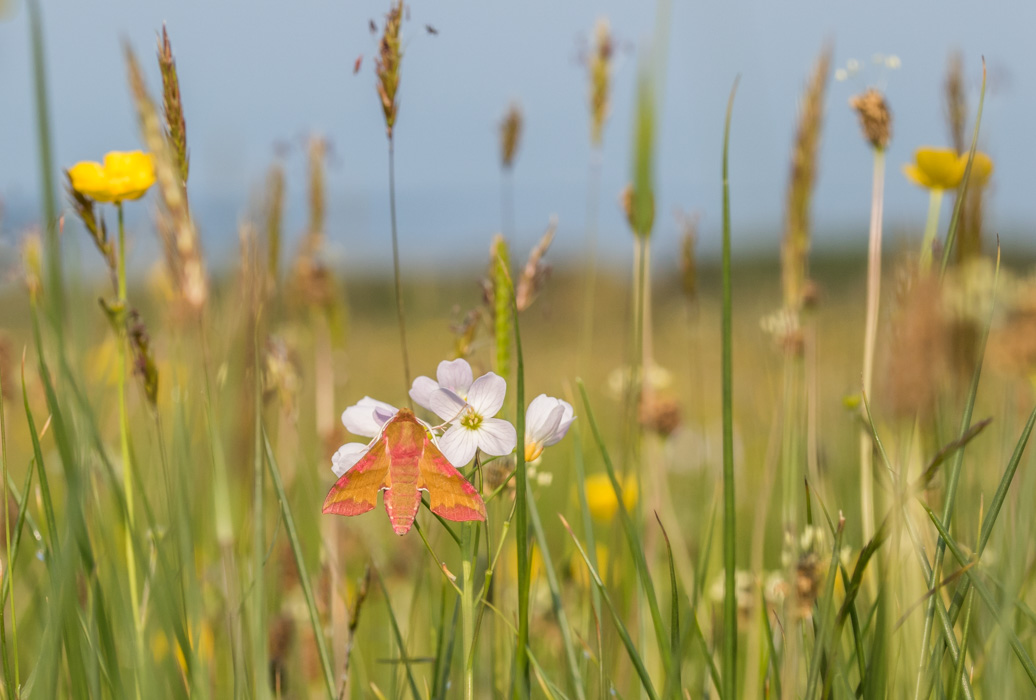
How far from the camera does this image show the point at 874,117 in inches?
41.9

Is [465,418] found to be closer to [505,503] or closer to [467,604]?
[467,604]

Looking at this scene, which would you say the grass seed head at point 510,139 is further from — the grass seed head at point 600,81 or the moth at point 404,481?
the moth at point 404,481

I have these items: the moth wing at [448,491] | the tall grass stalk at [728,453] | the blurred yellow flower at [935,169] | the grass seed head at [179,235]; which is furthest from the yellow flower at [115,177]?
the blurred yellow flower at [935,169]

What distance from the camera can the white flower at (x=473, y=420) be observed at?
0.63 m

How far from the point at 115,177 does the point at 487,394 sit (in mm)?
541

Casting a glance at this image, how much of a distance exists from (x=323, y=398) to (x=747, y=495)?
1903 mm

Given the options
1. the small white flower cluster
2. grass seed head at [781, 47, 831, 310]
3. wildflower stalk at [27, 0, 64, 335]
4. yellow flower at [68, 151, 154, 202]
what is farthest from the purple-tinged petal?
grass seed head at [781, 47, 831, 310]

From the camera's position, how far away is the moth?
0.58 m

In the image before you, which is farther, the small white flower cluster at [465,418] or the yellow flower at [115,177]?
the yellow flower at [115,177]

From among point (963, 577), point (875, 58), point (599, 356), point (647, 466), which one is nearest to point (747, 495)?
point (647, 466)

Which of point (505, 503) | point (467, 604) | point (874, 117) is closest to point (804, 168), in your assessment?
point (874, 117)

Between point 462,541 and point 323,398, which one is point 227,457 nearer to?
point 462,541

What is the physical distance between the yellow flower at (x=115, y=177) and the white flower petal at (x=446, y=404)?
47 cm

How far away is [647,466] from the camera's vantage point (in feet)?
5.16
